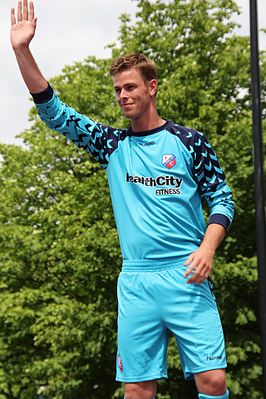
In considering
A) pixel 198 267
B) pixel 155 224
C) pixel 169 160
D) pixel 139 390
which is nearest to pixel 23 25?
pixel 169 160

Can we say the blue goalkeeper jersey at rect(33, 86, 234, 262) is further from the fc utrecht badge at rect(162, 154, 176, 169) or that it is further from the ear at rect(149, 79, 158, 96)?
the ear at rect(149, 79, 158, 96)

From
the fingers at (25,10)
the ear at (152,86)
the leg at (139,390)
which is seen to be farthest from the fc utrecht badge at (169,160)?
the leg at (139,390)

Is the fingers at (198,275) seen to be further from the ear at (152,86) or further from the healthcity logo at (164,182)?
the ear at (152,86)

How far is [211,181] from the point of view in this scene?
145 inches

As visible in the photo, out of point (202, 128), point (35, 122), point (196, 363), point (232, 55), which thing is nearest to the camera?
point (196, 363)

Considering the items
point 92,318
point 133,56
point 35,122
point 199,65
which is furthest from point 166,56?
A: point 133,56

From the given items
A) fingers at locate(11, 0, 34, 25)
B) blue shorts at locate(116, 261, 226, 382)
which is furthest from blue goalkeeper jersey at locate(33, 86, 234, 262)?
fingers at locate(11, 0, 34, 25)

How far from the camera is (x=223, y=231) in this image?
3588 millimetres

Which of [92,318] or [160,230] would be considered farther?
[92,318]

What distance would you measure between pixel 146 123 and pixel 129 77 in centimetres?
25

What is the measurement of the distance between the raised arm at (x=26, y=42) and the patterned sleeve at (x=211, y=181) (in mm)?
813

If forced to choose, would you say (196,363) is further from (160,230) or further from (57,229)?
(57,229)

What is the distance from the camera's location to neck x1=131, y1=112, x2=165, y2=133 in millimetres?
3734

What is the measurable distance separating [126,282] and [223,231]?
534 millimetres
